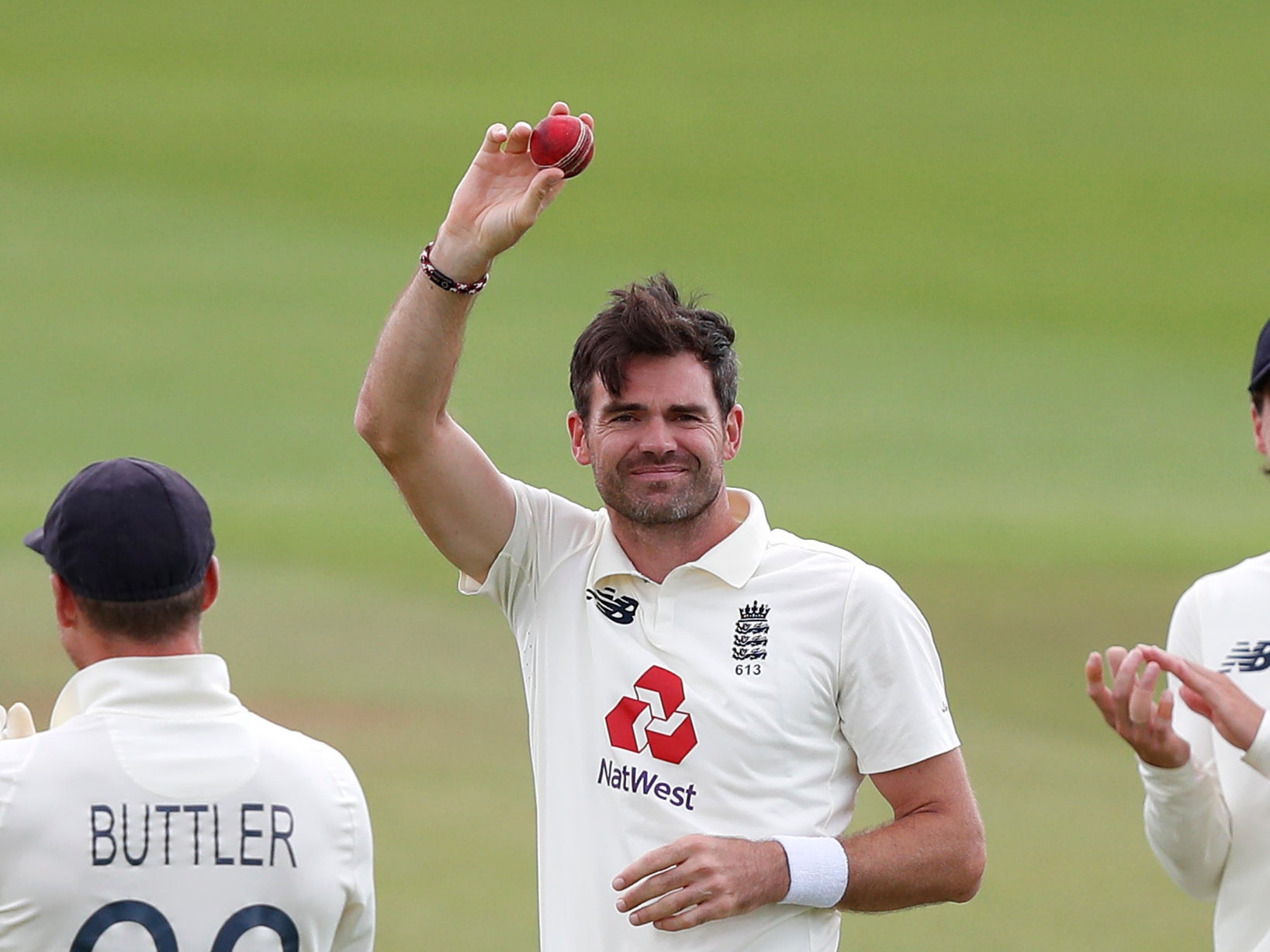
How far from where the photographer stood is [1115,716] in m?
2.81

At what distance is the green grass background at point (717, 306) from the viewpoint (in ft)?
27.4

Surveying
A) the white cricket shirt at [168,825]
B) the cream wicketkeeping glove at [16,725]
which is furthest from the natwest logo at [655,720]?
the cream wicketkeeping glove at [16,725]

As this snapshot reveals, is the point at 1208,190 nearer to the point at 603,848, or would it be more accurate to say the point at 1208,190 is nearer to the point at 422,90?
the point at 422,90

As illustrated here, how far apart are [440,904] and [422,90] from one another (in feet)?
51.6

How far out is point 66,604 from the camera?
2.35 metres

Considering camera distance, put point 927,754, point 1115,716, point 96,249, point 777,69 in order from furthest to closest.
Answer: point 777,69, point 96,249, point 927,754, point 1115,716

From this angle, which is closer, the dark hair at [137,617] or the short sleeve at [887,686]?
the dark hair at [137,617]

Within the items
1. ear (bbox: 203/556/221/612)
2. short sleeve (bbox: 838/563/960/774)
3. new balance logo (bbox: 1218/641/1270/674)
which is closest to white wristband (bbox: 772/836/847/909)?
short sleeve (bbox: 838/563/960/774)

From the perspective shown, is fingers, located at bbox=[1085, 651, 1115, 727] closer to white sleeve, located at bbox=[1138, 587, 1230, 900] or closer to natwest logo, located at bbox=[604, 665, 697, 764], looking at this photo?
white sleeve, located at bbox=[1138, 587, 1230, 900]

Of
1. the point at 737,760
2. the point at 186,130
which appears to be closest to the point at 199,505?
the point at 737,760

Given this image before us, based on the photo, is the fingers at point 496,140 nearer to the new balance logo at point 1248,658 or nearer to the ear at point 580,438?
the ear at point 580,438

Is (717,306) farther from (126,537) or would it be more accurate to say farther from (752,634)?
(126,537)

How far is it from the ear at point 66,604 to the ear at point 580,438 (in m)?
1.10

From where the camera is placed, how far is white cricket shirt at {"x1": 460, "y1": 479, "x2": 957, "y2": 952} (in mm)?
2961
